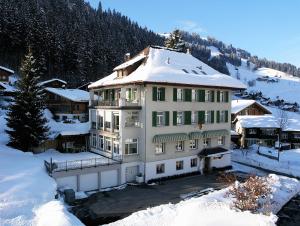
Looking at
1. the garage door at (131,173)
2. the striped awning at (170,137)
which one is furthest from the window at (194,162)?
the garage door at (131,173)

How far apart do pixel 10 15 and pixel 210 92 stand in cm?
6043

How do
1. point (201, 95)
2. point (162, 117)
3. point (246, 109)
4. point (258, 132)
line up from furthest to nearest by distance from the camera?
point (246, 109) < point (258, 132) < point (201, 95) < point (162, 117)

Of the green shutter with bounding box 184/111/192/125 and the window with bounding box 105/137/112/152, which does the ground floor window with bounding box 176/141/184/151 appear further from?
the window with bounding box 105/137/112/152

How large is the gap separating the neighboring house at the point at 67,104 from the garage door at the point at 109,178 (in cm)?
2578

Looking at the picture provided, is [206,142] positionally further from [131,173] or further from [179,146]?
[131,173]

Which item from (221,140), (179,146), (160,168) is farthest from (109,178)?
(221,140)

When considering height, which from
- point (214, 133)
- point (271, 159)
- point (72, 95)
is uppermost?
point (72, 95)

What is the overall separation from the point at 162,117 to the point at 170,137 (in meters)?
2.50

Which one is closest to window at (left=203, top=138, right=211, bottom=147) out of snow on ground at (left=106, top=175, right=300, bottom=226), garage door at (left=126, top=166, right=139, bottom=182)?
garage door at (left=126, top=166, right=139, bottom=182)

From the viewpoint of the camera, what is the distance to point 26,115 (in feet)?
117

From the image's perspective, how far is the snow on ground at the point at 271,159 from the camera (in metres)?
44.1

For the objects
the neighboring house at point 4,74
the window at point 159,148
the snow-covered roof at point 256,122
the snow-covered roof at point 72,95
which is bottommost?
the window at point 159,148

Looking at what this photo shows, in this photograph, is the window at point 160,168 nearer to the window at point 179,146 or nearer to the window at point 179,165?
the window at point 179,165

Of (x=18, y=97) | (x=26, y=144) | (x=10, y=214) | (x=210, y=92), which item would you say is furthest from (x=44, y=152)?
(x=210, y=92)
